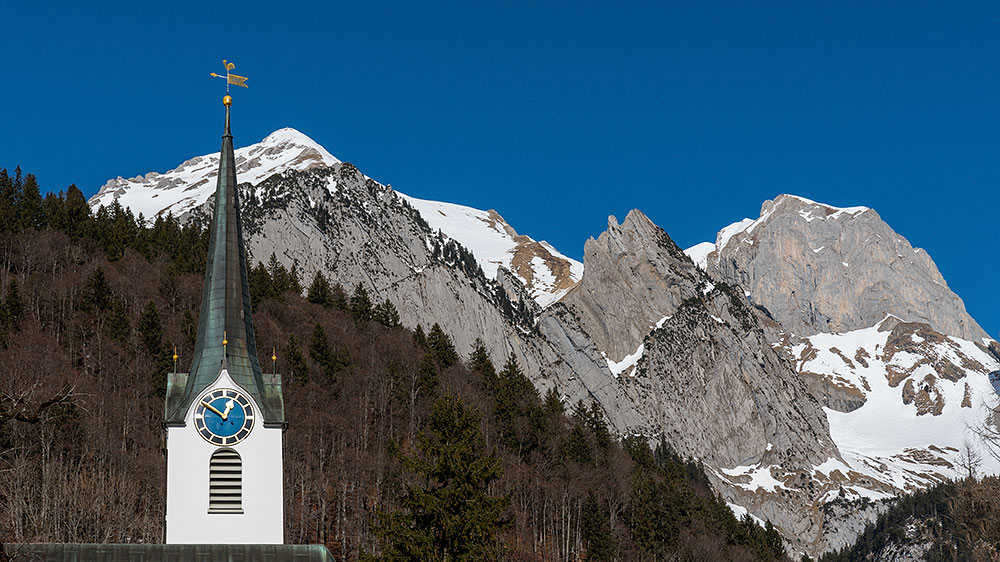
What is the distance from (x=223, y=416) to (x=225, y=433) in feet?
1.56

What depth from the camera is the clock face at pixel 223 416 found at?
3294 cm

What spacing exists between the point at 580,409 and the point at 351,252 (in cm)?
6598

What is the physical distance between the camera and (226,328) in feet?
115

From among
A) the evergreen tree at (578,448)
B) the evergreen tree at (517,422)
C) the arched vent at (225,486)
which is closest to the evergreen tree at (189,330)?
the evergreen tree at (517,422)

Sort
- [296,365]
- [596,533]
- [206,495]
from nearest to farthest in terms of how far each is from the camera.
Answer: [206,495] < [596,533] < [296,365]

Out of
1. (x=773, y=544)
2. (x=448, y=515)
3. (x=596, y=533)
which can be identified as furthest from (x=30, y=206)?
(x=448, y=515)

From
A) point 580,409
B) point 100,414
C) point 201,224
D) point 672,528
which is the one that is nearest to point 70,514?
point 100,414

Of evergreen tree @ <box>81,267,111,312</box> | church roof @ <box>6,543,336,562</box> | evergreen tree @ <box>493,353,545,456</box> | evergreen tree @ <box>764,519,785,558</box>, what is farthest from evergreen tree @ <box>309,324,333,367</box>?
church roof @ <box>6,543,336,562</box>

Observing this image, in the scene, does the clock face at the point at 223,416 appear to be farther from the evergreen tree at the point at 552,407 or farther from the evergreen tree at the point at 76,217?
the evergreen tree at the point at 76,217

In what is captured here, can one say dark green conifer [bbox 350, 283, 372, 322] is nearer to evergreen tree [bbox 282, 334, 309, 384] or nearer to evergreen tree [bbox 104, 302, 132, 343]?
evergreen tree [bbox 282, 334, 309, 384]

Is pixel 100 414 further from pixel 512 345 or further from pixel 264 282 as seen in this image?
pixel 512 345

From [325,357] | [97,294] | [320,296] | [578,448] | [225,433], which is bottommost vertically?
[225,433]

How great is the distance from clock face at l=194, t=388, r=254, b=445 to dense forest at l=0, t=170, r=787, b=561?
5402mm

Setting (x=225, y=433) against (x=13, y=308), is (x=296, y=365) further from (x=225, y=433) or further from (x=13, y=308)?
(x=225, y=433)
